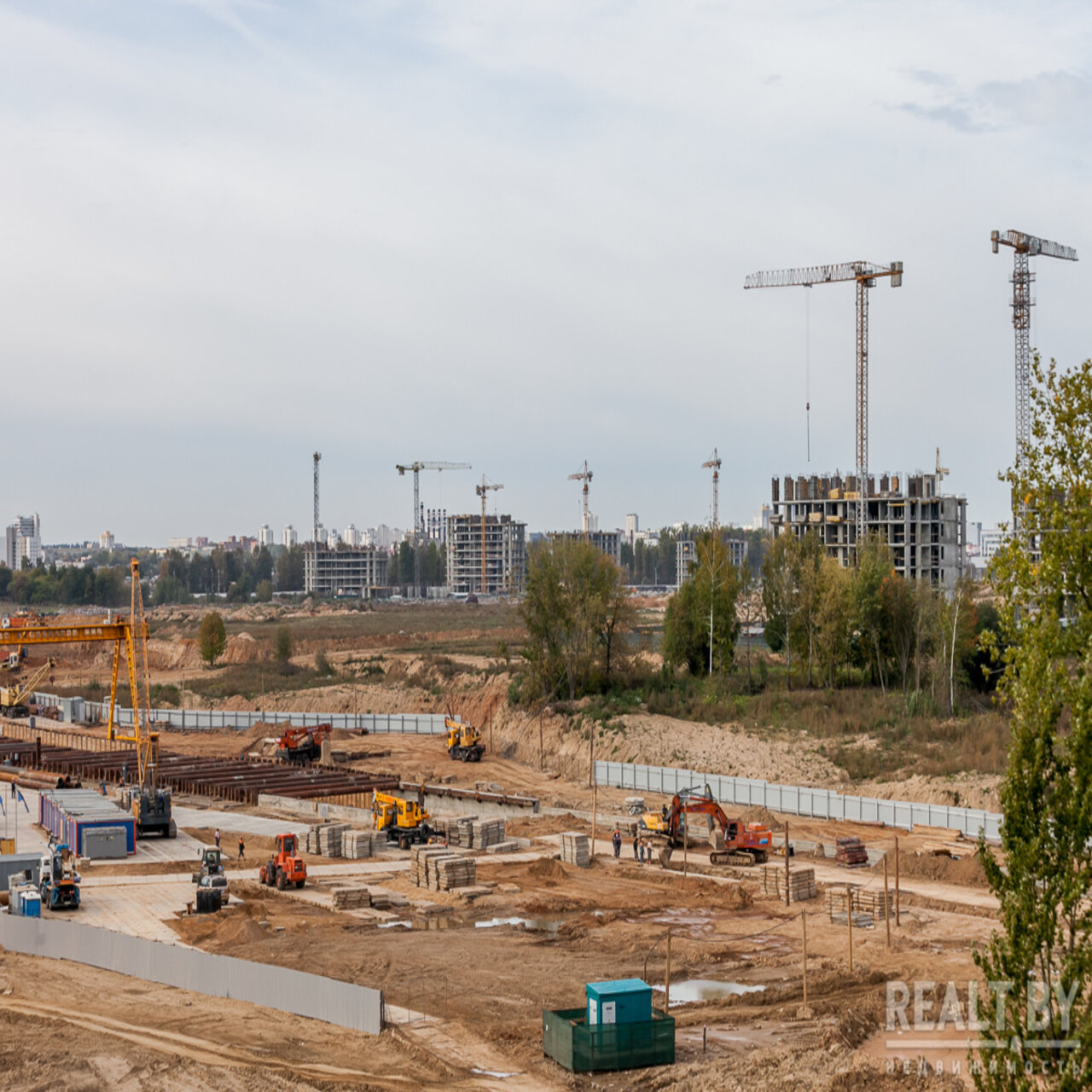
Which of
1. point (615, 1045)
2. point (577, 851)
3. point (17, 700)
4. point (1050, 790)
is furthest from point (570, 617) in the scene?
point (1050, 790)

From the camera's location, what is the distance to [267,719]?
84562mm

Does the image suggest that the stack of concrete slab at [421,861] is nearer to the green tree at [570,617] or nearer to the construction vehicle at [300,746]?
the construction vehicle at [300,746]

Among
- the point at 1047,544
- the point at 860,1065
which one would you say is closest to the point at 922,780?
the point at 860,1065

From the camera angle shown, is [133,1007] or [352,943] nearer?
[133,1007]

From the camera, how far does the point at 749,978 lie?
29.2m

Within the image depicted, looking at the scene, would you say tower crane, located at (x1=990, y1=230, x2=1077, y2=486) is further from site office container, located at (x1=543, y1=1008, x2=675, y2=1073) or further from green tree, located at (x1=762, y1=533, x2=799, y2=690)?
site office container, located at (x1=543, y1=1008, x2=675, y2=1073)

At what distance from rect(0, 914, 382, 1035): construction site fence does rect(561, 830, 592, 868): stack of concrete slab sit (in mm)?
16670

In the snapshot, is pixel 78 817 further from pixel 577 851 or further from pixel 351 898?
pixel 577 851

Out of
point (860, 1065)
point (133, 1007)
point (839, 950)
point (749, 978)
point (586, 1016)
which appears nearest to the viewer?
point (860, 1065)

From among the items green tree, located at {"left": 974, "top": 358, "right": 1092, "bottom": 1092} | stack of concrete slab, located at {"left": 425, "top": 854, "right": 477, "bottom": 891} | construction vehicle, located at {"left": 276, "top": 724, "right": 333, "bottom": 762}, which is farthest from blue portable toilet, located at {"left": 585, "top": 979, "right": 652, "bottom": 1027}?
construction vehicle, located at {"left": 276, "top": 724, "right": 333, "bottom": 762}

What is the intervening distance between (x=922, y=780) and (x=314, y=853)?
85.6 ft

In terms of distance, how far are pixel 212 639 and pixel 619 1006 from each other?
300 ft

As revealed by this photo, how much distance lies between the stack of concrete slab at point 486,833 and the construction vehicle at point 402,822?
5.95 ft

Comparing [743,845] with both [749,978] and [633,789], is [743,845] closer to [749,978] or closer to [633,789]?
[749,978]
